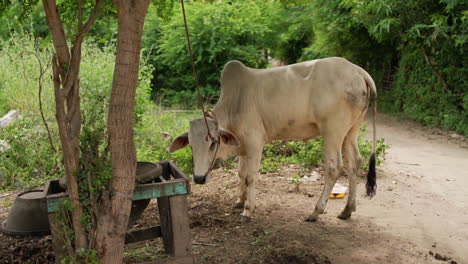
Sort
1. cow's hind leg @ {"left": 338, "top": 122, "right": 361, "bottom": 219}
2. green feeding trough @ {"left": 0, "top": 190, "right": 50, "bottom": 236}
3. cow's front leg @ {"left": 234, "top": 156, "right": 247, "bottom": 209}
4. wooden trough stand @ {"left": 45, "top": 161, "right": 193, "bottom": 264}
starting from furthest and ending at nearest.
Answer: cow's front leg @ {"left": 234, "top": 156, "right": 247, "bottom": 209}, cow's hind leg @ {"left": 338, "top": 122, "right": 361, "bottom": 219}, green feeding trough @ {"left": 0, "top": 190, "right": 50, "bottom": 236}, wooden trough stand @ {"left": 45, "top": 161, "right": 193, "bottom": 264}

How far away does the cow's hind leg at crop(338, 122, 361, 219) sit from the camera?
436cm

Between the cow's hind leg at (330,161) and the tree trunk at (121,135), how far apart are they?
2.21 m

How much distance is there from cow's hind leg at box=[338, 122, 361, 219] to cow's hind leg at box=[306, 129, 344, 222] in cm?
26

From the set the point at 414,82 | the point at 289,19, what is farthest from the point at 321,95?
the point at 289,19

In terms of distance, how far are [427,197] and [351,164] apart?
1380 mm

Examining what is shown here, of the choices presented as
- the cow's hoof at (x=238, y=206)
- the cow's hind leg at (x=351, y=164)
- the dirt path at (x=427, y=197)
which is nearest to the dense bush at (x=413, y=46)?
the dirt path at (x=427, y=197)

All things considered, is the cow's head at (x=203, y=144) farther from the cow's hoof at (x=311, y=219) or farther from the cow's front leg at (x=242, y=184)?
the cow's hoof at (x=311, y=219)

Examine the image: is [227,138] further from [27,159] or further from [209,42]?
[209,42]

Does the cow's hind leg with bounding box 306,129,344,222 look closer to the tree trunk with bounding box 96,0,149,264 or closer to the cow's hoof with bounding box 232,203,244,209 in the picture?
the cow's hoof with bounding box 232,203,244,209

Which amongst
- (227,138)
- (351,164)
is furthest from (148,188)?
(351,164)

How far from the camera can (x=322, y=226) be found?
4.15 meters

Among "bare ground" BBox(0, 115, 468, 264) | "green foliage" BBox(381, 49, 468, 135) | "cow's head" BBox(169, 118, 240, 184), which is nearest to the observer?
"bare ground" BBox(0, 115, 468, 264)

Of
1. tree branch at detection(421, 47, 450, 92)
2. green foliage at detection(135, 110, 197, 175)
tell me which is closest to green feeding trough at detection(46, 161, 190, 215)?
green foliage at detection(135, 110, 197, 175)

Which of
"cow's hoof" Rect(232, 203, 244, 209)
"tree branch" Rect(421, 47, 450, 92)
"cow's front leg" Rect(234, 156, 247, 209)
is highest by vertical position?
"tree branch" Rect(421, 47, 450, 92)
